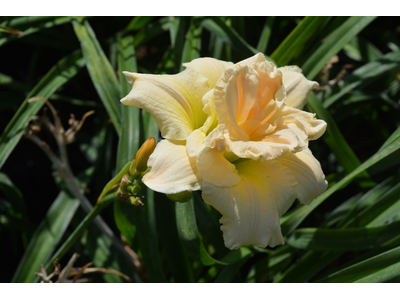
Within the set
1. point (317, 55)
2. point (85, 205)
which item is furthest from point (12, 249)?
point (317, 55)

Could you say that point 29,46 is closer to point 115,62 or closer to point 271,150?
point 115,62

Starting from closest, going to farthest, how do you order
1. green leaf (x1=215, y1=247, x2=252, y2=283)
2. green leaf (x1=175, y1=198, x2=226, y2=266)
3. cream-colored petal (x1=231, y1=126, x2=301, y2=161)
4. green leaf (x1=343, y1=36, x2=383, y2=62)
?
cream-colored petal (x1=231, y1=126, x2=301, y2=161) < green leaf (x1=175, y1=198, x2=226, y2=266) < green leaf (x1=215, y1=247, x2=252, y2=283) < green leaf (x1=343, y1=36, x2=383, y2=62)

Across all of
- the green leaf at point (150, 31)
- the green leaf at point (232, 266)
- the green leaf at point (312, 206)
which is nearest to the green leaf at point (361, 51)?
the green leaf at point (312, 206)

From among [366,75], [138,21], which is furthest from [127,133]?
[366,75]

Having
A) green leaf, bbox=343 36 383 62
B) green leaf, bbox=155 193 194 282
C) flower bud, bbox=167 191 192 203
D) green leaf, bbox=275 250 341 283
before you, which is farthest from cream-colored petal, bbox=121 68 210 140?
green leaf, bbox=343 36 383 62

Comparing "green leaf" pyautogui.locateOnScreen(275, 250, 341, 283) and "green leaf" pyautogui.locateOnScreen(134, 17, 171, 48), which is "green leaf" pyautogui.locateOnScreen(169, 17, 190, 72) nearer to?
"green leaf" pyautogui.locateOnScreen(134, 17, 171, 48)

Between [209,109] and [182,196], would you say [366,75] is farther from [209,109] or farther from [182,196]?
[182,196]
